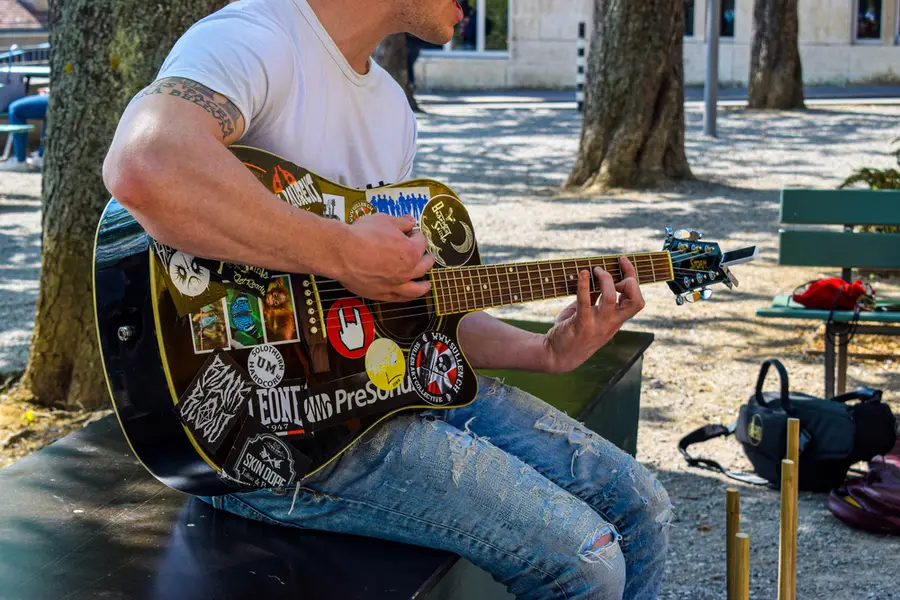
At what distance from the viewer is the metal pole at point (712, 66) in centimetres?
1263

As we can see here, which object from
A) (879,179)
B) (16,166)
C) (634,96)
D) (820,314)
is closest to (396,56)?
(16,166)

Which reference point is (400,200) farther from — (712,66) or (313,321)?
(712,66)

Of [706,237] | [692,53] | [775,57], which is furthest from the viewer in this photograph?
[692,53]

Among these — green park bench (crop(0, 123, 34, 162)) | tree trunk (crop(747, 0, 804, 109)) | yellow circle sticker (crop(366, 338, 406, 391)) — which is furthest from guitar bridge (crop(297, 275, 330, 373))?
tree trunk (crop(747, 0, 804, 109))

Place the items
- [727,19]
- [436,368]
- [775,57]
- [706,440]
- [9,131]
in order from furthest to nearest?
1. [727,19]
2. [775,57]
3. [9,131]
4. [706,440]
5. [436,368]

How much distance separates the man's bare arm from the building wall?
68.0 feet

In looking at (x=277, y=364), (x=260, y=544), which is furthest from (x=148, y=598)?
(x=277, y=364)

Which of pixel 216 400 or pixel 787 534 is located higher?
pixel 216 400

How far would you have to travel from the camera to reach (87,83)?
3.99 meters

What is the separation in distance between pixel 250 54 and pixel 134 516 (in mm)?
979

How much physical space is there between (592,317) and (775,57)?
15.2 meters

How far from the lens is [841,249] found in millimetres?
5066

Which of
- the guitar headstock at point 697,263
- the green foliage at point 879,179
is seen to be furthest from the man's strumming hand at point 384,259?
the green foliage at point 879,179

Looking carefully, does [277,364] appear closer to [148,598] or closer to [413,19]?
[148,598]
